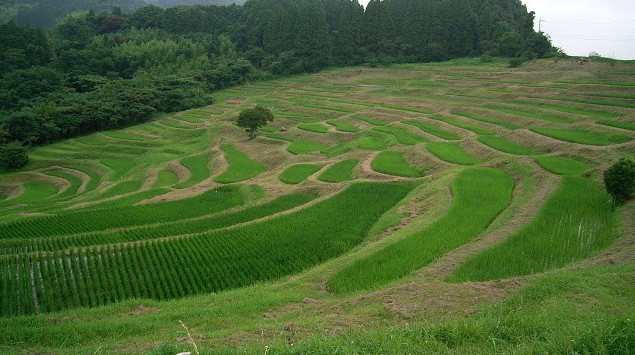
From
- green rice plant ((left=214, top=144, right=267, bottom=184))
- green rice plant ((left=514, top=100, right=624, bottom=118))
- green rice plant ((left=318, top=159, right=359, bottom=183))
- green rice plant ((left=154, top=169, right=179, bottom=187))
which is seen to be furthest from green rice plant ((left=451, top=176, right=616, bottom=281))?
green rice plant ((left=154, top=169, right=179, bottom=187))

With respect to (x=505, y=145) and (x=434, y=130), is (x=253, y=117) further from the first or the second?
(x=505, y=145)

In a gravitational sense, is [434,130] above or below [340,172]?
above

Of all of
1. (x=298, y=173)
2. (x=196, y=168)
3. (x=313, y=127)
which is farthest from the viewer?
(x=313, y=127)

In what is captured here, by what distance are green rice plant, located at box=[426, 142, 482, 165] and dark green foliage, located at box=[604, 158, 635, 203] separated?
10013 millimetres

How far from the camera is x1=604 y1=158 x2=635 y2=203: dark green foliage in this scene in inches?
694

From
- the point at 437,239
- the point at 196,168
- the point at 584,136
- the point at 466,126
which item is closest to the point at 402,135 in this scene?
the point at 466,126

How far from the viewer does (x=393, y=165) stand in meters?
29.4

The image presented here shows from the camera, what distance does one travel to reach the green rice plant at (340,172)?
92.1ft

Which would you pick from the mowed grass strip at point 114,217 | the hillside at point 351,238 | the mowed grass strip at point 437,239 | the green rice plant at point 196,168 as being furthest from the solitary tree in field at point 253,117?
the mowed grass strip at point 437,239

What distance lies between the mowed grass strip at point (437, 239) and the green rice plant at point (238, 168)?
16.1 m

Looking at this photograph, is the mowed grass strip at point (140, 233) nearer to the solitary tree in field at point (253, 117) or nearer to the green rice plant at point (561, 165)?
the green rice plant at point (561, 165)

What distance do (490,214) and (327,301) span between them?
9.71m

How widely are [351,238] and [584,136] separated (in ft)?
61.4

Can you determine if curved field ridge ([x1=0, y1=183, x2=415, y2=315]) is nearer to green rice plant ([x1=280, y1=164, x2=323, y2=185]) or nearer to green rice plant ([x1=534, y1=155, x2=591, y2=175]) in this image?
green rice plant ([x1=280, y1=164, x2=323, y2=185])
